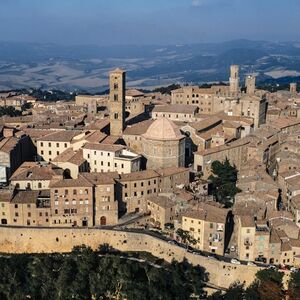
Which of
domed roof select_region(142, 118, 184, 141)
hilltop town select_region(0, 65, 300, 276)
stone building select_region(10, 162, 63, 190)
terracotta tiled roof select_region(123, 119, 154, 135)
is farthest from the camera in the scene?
terracotta tiled roof select_region(123, 119, 154, 135)

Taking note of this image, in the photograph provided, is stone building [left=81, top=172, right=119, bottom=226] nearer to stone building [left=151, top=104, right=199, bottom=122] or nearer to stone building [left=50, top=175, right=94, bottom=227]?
stone building [left=50, top=175, right=94, bottom=227]

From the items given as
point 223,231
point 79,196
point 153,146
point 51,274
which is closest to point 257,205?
point 223,231

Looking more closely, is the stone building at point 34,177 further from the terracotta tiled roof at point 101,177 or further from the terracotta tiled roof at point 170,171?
the terracotta tiled roof at point 170,171

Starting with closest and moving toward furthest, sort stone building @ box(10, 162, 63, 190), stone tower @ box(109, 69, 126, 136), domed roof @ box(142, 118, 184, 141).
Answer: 1. stone building @ box(10, 162, 63, 190)
2. domed roof @ box(142, 118, 184, 141)
3. stone tower @ box(109, 69, 126, 136)

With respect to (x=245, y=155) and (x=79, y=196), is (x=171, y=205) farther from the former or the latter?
(x=245, y=155)

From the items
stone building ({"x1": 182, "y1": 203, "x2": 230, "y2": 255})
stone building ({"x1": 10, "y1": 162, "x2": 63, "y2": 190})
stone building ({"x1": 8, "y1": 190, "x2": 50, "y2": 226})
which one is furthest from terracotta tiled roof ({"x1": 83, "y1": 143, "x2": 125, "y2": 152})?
stone building ({"x1": 182, "y1": 203, "x2": 230, "y2": 255})

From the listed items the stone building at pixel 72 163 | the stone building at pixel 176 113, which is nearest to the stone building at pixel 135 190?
the stone building at pixel 72 163
